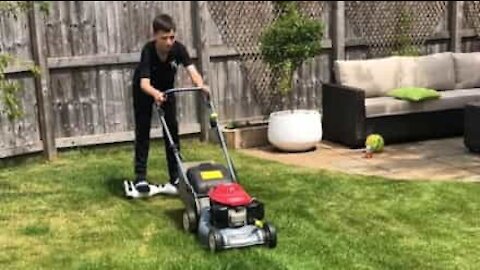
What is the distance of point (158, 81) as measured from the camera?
5.74 meters

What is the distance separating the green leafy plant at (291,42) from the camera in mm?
7684

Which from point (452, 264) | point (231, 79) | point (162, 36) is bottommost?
point (452, 264)

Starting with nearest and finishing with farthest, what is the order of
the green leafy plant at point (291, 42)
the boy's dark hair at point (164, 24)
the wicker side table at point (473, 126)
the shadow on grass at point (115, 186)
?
1. the boy's dark hair at point (164, 24)
2. the shadow on grass at point (115, 186)
3. the wicker side table at point (473, 126)
4. the green leafy plant at point (291, 42)

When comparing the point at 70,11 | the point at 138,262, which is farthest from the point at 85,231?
the point at 70,11

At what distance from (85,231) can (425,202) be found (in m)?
2.59

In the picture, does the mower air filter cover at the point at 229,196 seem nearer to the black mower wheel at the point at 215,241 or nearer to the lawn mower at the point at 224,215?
the lawn mower at the point at 224,215

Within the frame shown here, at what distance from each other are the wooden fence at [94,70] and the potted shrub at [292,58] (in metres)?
0.66

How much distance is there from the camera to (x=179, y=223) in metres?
5.23

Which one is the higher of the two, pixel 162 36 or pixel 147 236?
pixel 162 36

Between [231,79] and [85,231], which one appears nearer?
[85,231]

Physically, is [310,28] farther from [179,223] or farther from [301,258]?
[301,258]

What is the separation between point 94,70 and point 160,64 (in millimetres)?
2190

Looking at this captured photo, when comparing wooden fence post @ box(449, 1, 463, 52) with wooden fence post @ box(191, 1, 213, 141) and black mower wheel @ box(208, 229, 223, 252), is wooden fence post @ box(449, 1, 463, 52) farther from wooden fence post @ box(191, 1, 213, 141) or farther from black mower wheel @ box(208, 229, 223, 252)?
black mower wheel @ box(208, 229, 223, 252)

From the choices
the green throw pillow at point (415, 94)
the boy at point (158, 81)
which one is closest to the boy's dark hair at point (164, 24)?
the boy at point (158, 81)
